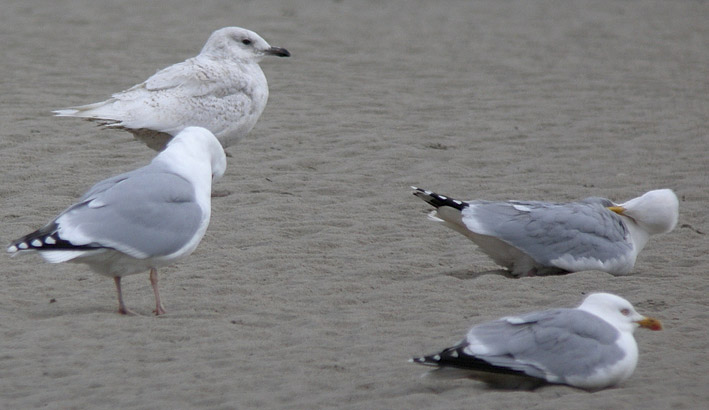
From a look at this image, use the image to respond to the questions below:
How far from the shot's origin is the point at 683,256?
6.80m

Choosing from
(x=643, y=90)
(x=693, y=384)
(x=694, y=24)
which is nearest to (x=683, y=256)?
(x=693, y=384)

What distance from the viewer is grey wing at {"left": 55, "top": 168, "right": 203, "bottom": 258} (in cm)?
526

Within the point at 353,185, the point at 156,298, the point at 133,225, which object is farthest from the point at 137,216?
the point at 353,185

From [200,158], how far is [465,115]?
4.95m

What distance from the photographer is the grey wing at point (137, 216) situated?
207 inches

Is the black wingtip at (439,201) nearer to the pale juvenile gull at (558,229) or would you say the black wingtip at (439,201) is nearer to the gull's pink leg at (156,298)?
the pale juvenile gull at (558,229)

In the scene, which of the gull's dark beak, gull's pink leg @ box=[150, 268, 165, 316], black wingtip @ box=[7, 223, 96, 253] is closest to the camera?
black wingtip @ box=[7, 223, 96, 253]

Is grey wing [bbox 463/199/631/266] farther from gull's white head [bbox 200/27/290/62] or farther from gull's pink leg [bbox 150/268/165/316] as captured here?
gull's white head [bbox 200/27/290/62]

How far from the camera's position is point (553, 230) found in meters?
6.30

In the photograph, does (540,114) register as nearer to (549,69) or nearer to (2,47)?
(549,69)

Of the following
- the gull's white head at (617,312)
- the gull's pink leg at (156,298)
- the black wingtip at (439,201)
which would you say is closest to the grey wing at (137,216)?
the gull's pink leg at (156,298)

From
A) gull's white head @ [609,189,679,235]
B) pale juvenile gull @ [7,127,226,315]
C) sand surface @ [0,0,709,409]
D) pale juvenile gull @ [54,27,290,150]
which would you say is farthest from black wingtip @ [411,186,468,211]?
pale juvenile gull @ [54,27,290,150]

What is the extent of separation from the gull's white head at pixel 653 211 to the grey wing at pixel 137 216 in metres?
2.61

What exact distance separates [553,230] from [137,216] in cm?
239
